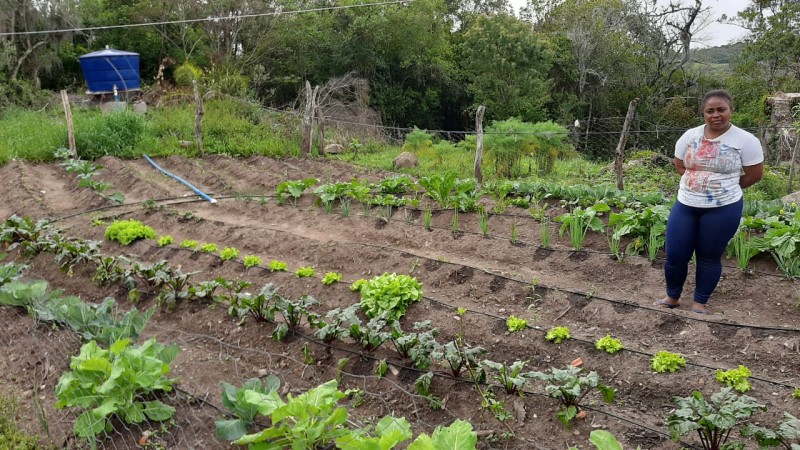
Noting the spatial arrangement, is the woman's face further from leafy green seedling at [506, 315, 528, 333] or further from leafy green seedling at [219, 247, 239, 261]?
leafy green seedling at [219, 247, 239, 261]

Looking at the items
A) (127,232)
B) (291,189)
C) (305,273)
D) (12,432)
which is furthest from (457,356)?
(291,189)

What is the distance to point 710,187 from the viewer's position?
388 cm

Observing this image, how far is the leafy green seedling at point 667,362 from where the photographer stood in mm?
3523

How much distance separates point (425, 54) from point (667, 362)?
68.4 feet

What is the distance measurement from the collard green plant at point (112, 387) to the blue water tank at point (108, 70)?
1582 centimetres

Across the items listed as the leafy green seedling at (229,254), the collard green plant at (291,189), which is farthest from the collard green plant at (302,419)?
the collard green plant at (291,189)

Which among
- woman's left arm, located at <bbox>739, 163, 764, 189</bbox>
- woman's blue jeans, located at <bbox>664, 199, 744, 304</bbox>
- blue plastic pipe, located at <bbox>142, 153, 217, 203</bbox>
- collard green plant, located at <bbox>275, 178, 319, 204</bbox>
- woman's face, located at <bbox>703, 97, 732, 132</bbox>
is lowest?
blue plastic pipe, located at <bbox>142, 153, 217, 203</bbox>

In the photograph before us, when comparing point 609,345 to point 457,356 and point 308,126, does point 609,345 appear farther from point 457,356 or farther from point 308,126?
point 308,126

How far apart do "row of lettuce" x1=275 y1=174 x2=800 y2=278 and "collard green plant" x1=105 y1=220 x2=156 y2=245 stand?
6.05 ft

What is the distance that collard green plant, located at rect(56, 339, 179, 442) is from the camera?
2.96 metres

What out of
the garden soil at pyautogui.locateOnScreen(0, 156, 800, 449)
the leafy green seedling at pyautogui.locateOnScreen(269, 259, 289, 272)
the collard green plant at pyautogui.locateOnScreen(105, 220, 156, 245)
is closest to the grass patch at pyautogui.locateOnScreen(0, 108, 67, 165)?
the garden soil at pyautogui.locateOnScreen(0, 156, 800, 449)

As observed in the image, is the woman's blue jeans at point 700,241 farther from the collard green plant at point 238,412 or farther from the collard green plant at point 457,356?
the collard green plant at point 238,412

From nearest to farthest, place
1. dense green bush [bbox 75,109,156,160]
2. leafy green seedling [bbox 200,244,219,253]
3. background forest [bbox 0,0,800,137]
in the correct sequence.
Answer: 1. leafy green seedling [bbox 200,244,219,253]
2. dense green bush [bbox 75,109,156,160]
3. background forest [bbox 0,0,800,137]

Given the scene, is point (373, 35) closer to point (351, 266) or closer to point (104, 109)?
point (104, 109)
